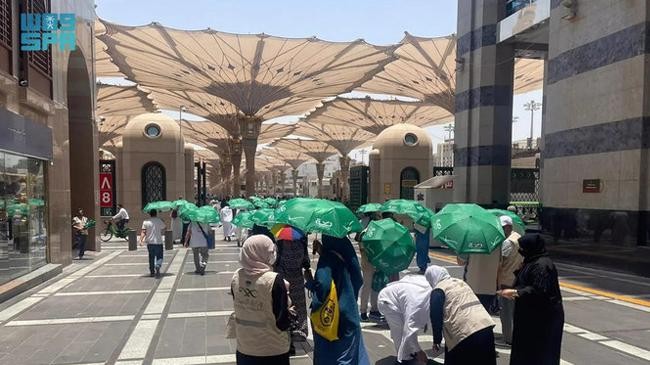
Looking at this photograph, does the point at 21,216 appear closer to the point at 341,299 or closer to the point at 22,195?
the point at 22,195

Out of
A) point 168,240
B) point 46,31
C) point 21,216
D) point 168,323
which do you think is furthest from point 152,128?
point 168,323

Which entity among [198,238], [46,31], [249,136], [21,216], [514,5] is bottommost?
[198,238]

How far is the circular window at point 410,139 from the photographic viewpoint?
30359 millimetres

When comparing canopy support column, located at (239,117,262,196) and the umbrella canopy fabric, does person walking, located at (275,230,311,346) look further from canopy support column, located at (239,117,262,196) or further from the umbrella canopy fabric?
canopy support column, located at (239,117,262,196)

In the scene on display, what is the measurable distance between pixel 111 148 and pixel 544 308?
65.6m

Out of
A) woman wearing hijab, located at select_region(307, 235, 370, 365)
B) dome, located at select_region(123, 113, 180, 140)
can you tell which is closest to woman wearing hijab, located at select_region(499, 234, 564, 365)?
woman wearing hijab, located at select_region(307, 235, 370, 365)

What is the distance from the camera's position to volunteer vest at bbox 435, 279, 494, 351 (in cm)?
365

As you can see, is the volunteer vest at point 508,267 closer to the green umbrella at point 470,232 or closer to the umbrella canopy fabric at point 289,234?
the green umbrella at point 470,232

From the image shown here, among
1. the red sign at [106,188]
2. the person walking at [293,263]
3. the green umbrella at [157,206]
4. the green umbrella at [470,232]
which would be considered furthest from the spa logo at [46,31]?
the red sign at [106,188]

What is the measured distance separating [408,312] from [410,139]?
27.3 meters

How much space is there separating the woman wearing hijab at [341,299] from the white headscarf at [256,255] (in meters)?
0.62

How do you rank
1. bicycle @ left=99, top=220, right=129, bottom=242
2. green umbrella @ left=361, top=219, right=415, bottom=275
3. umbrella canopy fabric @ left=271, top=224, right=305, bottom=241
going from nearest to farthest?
umbrella canopy fabric @ left=271, top=224, right=305, bottom=241
green umbrella @ left=361, top=219, right=415, bottom=275
bicycle @ left=99, top=220, right=129, bottom=242

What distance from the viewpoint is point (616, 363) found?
18.4 ft

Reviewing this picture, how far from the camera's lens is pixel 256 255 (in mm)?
3490
